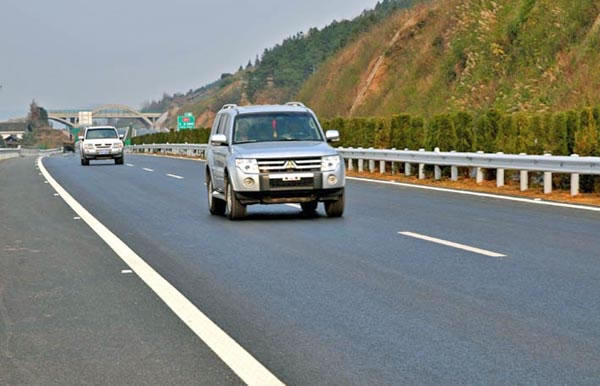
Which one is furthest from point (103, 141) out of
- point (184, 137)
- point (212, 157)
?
point (212, 157)

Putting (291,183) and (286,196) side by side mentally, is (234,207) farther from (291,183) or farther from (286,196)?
(291,183)

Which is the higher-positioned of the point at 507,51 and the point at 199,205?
the point at 507,51

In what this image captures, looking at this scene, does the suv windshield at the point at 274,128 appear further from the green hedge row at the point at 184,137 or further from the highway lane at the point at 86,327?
Answer: the green hedge row at the point at 184,137

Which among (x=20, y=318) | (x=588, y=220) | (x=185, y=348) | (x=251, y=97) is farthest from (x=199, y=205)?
(x=251, y=97)

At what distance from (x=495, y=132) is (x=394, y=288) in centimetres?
1737

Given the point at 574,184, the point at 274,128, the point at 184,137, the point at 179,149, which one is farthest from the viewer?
the point at 184,137

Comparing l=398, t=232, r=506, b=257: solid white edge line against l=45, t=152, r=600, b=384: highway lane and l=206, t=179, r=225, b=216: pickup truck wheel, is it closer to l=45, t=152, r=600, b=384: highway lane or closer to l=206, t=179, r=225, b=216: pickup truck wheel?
l=45, t=152, r=600, b=384: highway lane

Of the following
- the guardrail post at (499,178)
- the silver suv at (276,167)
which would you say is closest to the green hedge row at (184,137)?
the guardrail post at (499,178)

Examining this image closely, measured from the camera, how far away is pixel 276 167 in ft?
51.1

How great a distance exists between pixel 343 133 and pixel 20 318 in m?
29.8

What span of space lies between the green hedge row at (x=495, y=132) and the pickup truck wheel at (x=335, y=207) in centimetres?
792

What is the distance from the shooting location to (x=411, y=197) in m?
20.5

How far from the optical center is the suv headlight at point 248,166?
1558 cm

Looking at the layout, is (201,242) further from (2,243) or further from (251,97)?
(251,97)
